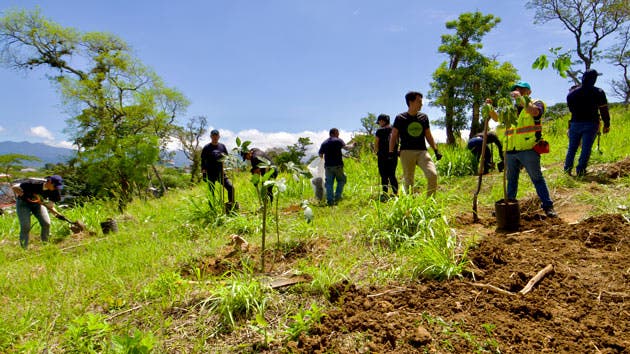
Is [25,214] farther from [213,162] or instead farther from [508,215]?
[508,215]

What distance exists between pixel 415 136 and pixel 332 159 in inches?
80.6

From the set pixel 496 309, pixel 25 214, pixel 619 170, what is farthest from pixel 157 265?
pixel 619 170

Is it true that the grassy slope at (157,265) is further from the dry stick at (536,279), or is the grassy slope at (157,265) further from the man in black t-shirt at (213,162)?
the dry stick at (536,279)

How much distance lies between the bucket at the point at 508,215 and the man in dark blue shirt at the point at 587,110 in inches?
119

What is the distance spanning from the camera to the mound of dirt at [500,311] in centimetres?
157

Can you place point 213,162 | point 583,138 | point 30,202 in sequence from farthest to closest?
point 213,162 → point 30,202 → point 583,138

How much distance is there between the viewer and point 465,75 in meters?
19.0

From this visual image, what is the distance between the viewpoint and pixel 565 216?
12.1ft

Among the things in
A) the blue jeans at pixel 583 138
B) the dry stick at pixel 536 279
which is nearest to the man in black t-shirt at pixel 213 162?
the dry stick at pixel 536 279

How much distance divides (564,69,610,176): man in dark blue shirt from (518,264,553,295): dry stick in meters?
4.16

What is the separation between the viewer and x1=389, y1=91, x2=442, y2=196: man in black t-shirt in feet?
15.0

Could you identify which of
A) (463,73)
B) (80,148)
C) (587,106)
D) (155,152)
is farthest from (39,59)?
(587,106)

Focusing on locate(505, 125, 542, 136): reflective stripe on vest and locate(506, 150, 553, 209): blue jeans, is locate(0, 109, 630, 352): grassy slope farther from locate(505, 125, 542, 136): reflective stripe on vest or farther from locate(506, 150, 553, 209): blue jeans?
locate(505, 125, 542, 136): reflective stripe on vest

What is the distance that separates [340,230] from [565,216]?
2.60m
